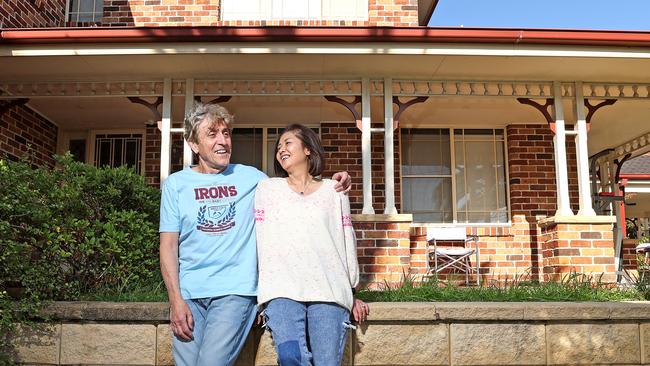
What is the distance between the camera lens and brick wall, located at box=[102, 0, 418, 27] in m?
8.63

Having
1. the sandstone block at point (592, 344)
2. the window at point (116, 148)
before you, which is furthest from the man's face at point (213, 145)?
the window at point (116, 148)

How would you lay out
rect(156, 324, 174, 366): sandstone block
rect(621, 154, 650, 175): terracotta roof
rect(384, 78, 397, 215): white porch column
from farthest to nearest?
1. rect(621, 154, 650, 175): terracotta roof
2. rect(384, 78, 397, 215): white porch column
3. rect(156, 324, 174, 366): sandstone block

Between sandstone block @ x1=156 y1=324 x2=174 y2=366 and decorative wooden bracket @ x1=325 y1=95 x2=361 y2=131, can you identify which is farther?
decorative wooden bracket @ x1=325 y1=95 x2=361 y2=131

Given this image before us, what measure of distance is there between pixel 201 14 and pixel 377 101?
305cm

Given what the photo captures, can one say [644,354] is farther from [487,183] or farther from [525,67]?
[487,183]

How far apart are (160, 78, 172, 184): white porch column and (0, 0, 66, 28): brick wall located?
2.02 m

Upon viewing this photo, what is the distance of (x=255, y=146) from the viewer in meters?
8.75

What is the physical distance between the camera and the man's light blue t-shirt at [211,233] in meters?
2.48

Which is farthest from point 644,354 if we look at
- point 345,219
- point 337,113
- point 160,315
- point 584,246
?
point 337,113

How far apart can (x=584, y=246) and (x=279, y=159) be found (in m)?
5.14

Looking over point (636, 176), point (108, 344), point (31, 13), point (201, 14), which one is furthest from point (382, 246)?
point (636, 176)

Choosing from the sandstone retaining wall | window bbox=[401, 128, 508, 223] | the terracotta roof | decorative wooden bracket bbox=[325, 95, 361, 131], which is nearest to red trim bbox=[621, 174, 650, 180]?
the terracotta roof

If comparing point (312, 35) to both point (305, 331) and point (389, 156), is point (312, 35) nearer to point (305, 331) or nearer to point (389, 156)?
point (389, 156)

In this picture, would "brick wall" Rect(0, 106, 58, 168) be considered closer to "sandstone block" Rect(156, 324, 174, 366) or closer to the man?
"sandstone block" Rect(156, 324, 174, 366)
